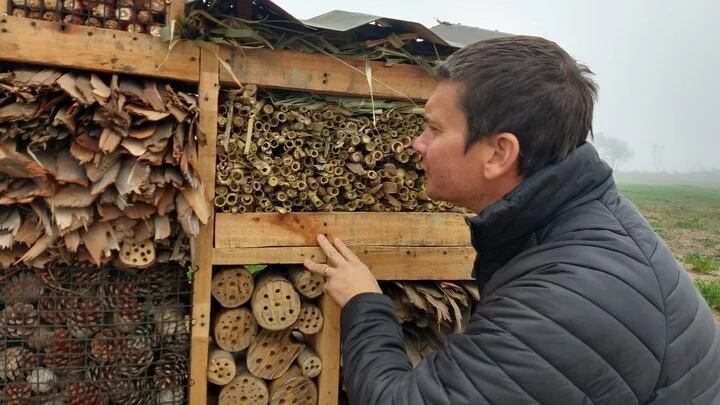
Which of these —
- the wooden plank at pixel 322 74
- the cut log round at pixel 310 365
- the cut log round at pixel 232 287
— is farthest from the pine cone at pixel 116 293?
the wooden plank at pixel 322 74

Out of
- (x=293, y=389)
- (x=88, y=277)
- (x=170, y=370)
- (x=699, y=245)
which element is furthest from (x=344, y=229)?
(x=699, y=245)

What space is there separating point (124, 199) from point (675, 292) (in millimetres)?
2109

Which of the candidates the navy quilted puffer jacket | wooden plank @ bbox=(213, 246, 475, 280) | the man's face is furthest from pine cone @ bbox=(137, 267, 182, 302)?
the man's face

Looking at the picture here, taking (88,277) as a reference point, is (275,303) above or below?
below

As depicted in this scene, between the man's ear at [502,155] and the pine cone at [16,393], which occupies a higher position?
the man's ear at [502,155]

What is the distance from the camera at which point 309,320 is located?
3.00 meters

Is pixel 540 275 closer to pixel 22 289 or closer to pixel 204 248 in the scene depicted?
pixel 204 248

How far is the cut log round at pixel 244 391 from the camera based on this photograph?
2.93m

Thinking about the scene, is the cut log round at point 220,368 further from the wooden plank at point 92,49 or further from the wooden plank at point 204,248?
the wooden plank at point 92,49

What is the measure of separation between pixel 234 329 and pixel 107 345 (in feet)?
1.99

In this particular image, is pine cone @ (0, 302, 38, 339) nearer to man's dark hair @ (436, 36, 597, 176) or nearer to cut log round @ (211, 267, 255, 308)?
cut log round @ (211, 267, 255, 308)

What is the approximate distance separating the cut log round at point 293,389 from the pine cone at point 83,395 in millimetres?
839

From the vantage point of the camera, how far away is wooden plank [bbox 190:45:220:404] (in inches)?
106

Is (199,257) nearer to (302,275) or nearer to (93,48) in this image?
(302,275)
